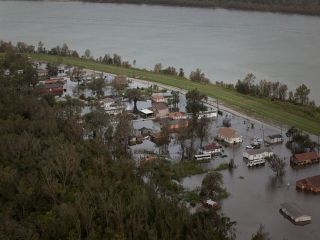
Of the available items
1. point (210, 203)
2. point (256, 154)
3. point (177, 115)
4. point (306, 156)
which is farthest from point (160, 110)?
point (210, 203)

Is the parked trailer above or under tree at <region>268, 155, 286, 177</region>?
under

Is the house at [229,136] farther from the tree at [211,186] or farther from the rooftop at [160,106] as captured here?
the tree at [211,186]

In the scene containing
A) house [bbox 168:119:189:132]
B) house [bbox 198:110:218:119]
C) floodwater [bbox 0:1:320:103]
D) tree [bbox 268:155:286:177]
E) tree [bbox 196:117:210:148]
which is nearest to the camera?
tree [bbox 268:155:286:177]

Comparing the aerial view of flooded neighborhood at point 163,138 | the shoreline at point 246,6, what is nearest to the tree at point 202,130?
the aerial view of flooded neighborhood at point 163,138

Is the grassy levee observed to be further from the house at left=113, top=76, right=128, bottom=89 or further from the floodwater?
the floodwater

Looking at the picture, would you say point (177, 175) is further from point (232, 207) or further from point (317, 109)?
point (317, 109)

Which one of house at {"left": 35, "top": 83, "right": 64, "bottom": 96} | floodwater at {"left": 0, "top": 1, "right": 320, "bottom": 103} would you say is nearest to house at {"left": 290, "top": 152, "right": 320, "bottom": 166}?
floodwater at {"left": 0, "top": 1, "right": 320, "bottom": 103}

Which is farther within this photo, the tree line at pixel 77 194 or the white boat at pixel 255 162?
the white boat at pixel 255 162
